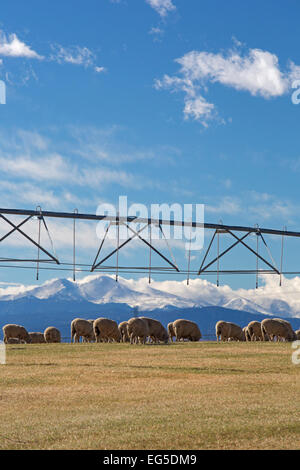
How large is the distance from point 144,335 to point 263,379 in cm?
2978

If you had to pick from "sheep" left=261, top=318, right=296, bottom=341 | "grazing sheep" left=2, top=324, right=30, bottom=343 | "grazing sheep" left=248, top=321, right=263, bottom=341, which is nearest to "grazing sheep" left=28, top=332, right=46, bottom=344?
"grazing sheep" left=2, top=324, right=30, bottom=343

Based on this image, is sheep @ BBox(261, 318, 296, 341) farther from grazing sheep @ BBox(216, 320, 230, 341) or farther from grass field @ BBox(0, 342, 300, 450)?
grass field @ BBox(0, 342, 300, 450)

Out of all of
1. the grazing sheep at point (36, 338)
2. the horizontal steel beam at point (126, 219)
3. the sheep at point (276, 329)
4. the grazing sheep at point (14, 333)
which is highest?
the horizontal steel beam at point (126, 219)

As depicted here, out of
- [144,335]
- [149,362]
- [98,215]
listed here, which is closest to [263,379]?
[149,362]

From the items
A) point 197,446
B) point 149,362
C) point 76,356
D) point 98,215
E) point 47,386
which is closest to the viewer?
point 197,446

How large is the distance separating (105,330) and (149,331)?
265 inches

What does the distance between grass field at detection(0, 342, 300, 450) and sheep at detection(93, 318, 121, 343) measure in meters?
27.0

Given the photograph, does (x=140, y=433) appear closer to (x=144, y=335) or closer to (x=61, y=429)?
(x=61, y=429)

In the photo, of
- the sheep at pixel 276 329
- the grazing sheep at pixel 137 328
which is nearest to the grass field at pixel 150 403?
the grazing sheep at pixel 137 328

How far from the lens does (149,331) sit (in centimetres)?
5494

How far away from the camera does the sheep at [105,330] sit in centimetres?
6012

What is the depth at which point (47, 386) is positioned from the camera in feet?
73.3

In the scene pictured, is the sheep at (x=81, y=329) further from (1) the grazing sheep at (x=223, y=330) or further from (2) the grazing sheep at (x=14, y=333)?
(1) the grazing sheep at (x=223, y=330)

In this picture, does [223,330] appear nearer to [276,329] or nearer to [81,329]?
[276,329]
